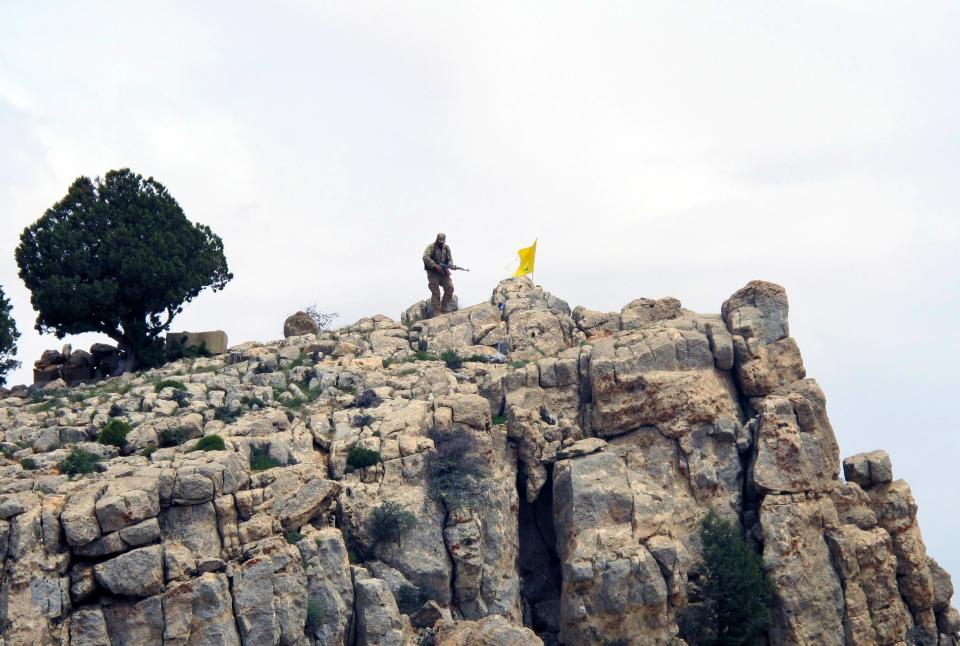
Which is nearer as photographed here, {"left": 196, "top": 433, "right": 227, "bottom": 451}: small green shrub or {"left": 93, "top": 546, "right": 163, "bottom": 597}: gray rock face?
{"left": 93, "top": 546, "right": 163, "bottom": 597}: gray rock face

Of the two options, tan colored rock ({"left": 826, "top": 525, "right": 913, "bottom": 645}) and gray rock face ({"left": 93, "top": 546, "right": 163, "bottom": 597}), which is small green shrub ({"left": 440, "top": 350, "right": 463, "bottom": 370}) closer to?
tan colored rock ({"left": 826, "top": 525, "right": 913, "bottom": 645})

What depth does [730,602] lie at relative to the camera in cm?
4747

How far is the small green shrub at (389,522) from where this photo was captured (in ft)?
151

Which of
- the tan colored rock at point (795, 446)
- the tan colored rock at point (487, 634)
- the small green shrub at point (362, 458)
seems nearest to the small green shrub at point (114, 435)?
the small green shrub at point (362, 458)

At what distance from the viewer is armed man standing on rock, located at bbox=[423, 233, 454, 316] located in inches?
2424

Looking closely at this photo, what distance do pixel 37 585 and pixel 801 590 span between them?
26.3m

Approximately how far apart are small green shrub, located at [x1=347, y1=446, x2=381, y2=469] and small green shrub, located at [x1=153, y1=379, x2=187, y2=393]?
8667 mm

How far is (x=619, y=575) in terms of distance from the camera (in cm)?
4675

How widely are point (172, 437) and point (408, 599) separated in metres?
10.5

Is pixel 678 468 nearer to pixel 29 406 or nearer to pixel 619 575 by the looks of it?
pixel 619 575

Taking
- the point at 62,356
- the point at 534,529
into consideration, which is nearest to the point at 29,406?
the point at 62,356

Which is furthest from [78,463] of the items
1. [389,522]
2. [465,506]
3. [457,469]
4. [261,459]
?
[465,506]

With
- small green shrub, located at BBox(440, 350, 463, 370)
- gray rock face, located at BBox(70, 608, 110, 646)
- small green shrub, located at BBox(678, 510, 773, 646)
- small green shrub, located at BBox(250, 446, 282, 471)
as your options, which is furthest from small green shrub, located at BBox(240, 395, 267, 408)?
small green shrub, located at BBox(678, 510, 773, 646)

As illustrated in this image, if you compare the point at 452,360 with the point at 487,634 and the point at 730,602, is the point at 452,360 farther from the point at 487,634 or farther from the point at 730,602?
the point at 487,634
